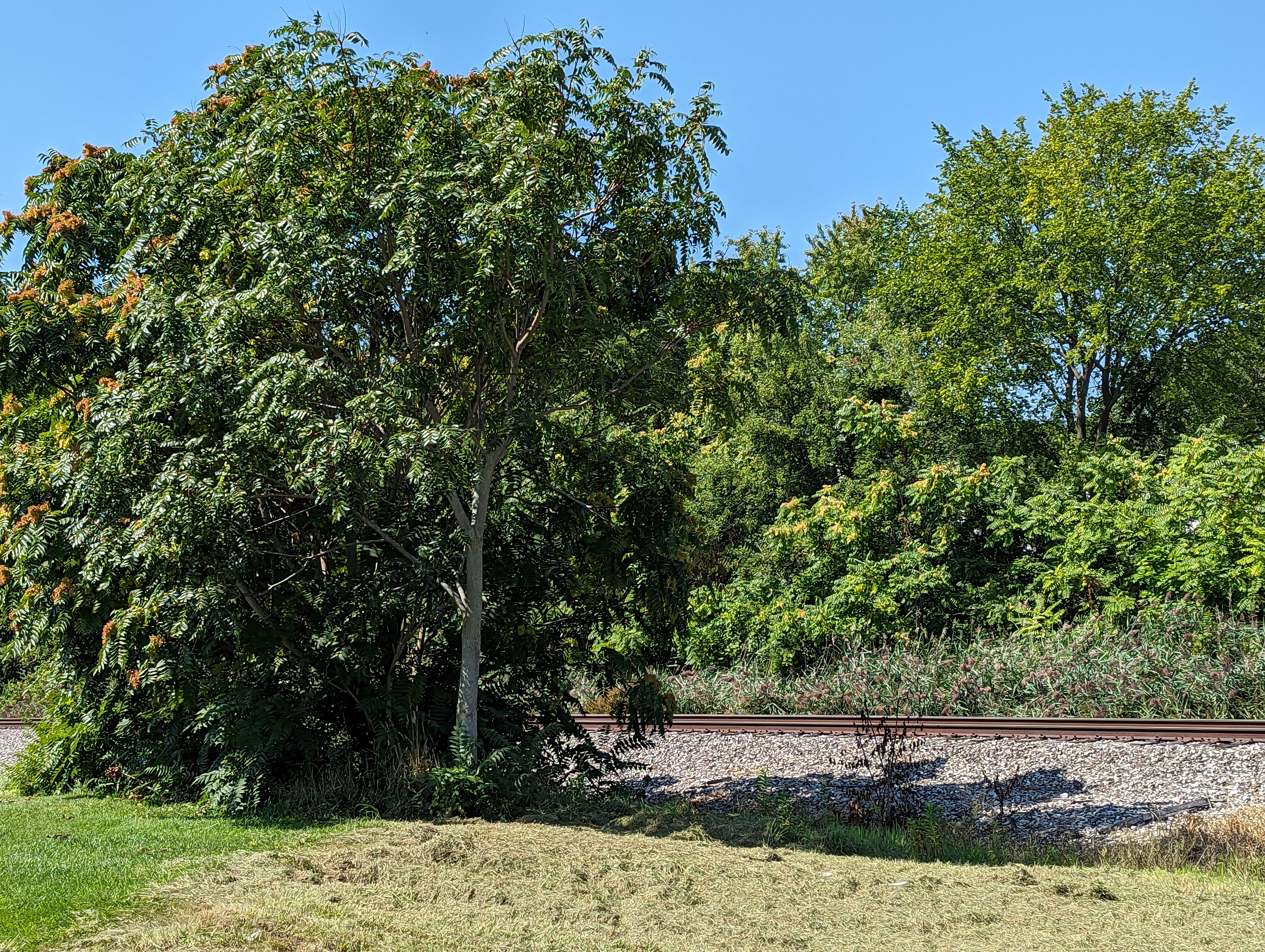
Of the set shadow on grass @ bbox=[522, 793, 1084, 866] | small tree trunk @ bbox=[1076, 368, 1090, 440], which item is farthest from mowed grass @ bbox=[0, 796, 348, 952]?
small tree trunk @ bbox=[1076, 368, 1090, 440]

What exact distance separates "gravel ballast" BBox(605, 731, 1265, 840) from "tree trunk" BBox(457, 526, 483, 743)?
2.44 metres

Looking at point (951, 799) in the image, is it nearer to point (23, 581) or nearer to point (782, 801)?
point (782, 801)

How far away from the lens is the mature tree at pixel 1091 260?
2497 centimetres

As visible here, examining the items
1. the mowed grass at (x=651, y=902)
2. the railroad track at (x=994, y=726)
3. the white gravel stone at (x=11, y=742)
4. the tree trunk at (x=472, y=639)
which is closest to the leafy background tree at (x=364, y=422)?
the tree trunk at (x=472, y=639)

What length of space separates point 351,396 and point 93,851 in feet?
13.6

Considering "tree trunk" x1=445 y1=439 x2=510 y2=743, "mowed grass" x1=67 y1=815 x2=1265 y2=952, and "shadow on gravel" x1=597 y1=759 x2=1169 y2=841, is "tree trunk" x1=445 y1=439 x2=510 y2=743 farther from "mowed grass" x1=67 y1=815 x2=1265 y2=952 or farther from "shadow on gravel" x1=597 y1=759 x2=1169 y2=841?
"shadow on gravel" x1=597 y1=759 x2=1169 y2=841

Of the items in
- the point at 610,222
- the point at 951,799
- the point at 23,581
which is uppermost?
the point at 610,222

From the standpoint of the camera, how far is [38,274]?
11312 millimetres

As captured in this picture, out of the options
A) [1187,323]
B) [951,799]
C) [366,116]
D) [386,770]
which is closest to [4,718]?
[386,770]

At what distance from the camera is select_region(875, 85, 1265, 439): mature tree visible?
24969 mm

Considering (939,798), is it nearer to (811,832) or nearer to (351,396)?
(811,832)

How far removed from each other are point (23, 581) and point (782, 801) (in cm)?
736

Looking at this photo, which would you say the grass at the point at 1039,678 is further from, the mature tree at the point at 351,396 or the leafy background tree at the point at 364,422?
the mature tree at the point at 351,396

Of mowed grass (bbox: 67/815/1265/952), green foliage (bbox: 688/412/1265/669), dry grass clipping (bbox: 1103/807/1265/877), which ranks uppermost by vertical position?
green foliage (bbox: 688/412/1265/669)
